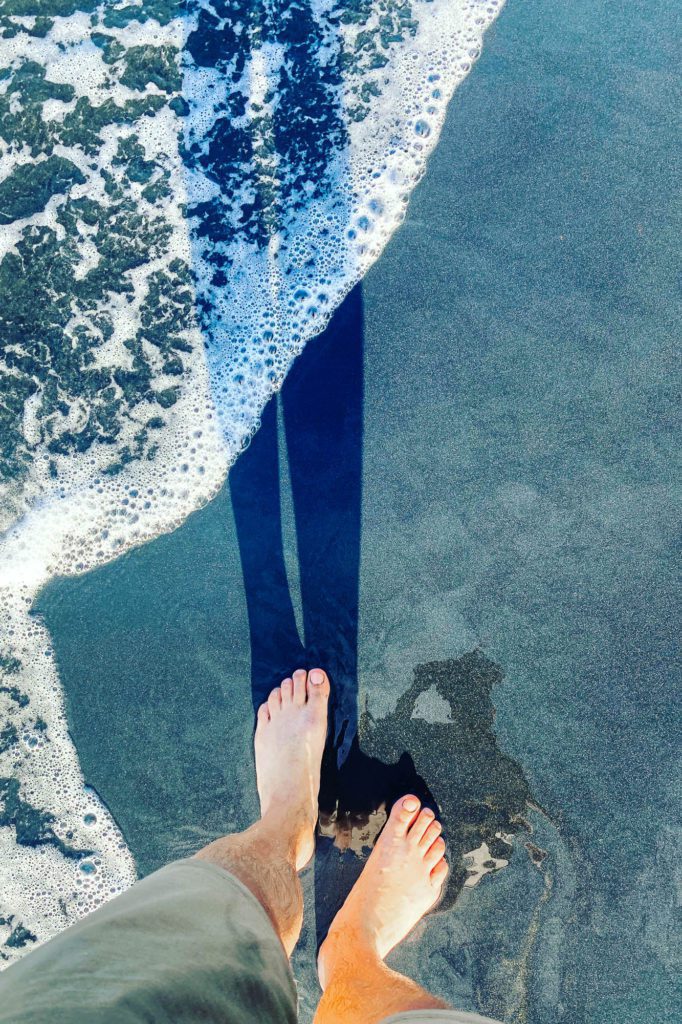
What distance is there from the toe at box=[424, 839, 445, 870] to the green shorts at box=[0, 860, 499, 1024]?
464mm

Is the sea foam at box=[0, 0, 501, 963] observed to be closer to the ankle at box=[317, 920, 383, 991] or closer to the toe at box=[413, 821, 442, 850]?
the ankle at box=[317, 920, 383, 991]

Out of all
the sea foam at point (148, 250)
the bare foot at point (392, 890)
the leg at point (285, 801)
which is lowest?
the bare foot at point (392, 890)

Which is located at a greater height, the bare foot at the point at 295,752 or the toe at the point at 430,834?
the bare foot at the point at 295,752

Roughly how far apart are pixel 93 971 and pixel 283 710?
101 centimetres

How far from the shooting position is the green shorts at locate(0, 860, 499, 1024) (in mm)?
1181

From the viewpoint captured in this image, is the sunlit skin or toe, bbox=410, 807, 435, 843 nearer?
the sunlit skin

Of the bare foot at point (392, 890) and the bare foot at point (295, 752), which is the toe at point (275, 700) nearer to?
the bare foot at point (295, 752)

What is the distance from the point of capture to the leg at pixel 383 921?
2.05 meters

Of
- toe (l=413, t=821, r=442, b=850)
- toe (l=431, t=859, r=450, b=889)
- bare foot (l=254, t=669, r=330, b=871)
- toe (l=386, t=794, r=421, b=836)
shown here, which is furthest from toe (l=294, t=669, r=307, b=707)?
toe (l=431, t=859, r=450, b=889)

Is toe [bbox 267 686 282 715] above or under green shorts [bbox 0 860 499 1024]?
under

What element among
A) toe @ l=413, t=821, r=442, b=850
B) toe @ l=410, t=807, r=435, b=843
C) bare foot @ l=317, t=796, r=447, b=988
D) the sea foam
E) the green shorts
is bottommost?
bare foot @ l=317, t=796, r=447, b=988

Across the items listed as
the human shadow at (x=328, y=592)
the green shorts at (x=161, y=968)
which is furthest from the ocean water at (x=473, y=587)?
the green shorts at (x=161, y=968)

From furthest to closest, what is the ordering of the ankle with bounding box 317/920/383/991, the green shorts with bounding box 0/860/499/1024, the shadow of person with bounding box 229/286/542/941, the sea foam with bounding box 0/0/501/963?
the sea foam with bounding box 0/0/501/963 → the shadow of person with bounding box 229/286/542/941 → the ankle with bounding box 317/920/383/991 → the green shorts with bounding box 0/860/499/1024

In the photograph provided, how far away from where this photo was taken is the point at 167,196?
7.89 ft
